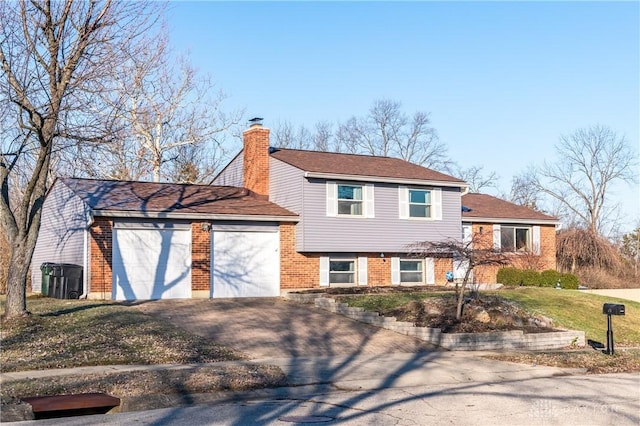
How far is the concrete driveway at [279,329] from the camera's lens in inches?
681

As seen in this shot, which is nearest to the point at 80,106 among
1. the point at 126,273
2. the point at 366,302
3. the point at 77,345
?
the point at 77,345

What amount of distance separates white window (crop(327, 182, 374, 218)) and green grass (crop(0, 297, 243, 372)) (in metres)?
10.2

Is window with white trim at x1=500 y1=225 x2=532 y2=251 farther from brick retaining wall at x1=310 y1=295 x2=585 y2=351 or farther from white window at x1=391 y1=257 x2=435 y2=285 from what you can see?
brick retaining wall at x1=310 y1=295 x2=585 y2=351

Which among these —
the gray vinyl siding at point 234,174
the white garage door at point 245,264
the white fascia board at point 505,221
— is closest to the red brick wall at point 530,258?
the white fascia board at point 505,221

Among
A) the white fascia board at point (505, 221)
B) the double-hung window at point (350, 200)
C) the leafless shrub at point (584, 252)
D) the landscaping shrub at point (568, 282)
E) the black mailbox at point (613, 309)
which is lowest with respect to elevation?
the black mailbox at point (613, 309)

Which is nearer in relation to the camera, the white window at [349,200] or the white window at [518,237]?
the white window at [349,200]

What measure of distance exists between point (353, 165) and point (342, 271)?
429 centimetres

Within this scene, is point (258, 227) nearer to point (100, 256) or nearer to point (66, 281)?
point (100, 256)

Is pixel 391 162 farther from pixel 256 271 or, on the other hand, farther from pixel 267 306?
pixel 267 306

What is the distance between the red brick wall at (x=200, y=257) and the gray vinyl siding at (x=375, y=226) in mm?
3473

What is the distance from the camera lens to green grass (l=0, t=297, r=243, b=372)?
1429 centimetres

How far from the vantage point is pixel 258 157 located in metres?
30.0

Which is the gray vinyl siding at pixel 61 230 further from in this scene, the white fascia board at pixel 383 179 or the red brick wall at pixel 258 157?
the white fascia board at pixel 383 179

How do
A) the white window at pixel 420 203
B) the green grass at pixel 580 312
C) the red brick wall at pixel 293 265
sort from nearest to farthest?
the green grass at pixel 580 312
the red brick wall at pixel 293 265
the white window at pixel 420 203
